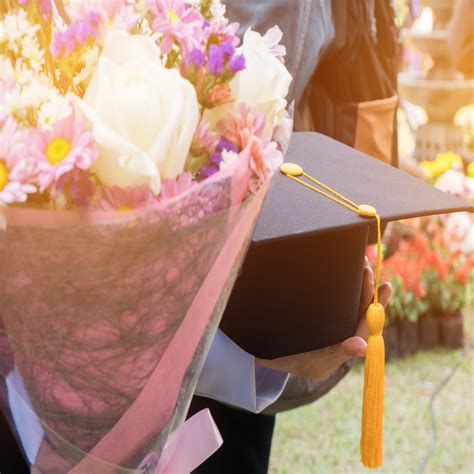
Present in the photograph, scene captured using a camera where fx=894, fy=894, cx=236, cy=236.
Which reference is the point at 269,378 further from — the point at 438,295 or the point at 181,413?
the point at 438,295

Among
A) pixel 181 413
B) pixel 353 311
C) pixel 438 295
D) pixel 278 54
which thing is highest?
pixel 278 54

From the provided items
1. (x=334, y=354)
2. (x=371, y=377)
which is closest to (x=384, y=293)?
(x=334, y=354)

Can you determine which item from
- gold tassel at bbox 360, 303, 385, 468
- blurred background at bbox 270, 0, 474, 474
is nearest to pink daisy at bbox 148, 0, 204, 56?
gold tassel at bbox 360, 303, 385, 468

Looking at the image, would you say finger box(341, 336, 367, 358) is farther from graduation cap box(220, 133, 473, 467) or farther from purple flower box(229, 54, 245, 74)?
purple flower box(229, 54, 245, 74)

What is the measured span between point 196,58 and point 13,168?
0.66 ft

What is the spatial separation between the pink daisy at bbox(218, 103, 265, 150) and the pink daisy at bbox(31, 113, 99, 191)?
0.48ft

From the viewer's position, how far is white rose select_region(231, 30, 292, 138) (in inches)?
33.7

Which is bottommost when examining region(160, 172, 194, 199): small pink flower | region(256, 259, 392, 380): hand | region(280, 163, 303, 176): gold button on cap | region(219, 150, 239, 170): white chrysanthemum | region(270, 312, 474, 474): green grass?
region(270, 312, 474, 474): green grass

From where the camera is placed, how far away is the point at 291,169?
1312 millimetres

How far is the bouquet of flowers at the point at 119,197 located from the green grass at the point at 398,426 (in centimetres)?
270

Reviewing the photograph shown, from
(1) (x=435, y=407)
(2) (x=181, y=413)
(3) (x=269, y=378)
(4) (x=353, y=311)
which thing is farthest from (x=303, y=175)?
(1) (x=435, y=407)

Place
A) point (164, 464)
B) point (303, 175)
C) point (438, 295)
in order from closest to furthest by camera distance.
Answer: point (164, 464) < point (303, 175) < point (438, 295)

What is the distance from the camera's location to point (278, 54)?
0.94 metres

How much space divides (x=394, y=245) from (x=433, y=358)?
579mm
